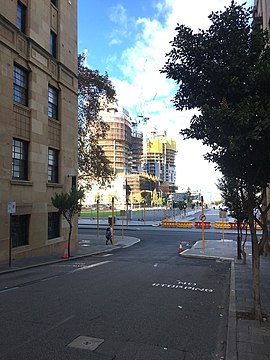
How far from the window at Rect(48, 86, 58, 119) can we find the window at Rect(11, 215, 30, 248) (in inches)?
299

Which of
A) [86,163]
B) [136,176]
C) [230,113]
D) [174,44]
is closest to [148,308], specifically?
[230,113]

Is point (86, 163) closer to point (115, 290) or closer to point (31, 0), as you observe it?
point (31, 0)

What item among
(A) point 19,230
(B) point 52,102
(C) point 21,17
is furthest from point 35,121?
(A) point 19,230

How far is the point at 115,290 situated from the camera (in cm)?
996

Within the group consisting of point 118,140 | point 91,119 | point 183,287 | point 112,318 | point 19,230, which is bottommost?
point 183,287

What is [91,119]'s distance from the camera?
34.6m

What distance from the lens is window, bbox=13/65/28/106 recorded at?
19.0 metres

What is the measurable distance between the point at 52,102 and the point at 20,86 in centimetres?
376

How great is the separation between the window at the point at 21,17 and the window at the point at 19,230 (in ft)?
36.6

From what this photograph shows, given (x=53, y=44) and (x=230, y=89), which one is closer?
(x=230, y=89)

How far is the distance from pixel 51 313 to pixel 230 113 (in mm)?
5638

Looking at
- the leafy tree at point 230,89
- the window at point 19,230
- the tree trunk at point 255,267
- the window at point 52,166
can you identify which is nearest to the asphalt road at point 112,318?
the tree trunk at point 255,267

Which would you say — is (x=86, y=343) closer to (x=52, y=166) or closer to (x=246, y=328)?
(x=246, y=328)

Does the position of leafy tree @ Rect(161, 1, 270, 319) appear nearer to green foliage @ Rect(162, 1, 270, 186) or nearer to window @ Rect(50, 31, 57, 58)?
green foliage @ Rect(162, 1, 270, 186)
